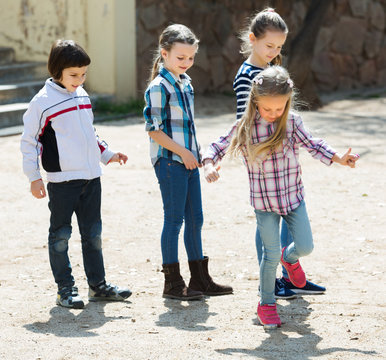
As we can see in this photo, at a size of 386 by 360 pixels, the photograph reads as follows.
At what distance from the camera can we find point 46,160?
3.78 meters

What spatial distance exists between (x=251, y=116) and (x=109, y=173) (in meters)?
3.68

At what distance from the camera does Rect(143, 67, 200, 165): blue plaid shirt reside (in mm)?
3848

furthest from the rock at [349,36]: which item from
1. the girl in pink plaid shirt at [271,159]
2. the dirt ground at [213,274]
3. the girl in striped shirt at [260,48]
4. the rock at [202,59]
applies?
the girl in pink plaid shirt at [271,159]

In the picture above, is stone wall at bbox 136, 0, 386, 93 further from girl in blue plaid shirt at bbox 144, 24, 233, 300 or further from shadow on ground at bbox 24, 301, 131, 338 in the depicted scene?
shadow on ground at bbox 24, 301, 131, 338

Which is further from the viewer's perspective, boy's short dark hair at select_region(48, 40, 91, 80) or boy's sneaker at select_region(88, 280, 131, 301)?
boy's sneaker at select_region(88, 280, 131, 301)

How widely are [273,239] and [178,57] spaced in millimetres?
1068

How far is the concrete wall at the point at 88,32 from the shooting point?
10.3 m

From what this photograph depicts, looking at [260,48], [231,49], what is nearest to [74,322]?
[260,48]

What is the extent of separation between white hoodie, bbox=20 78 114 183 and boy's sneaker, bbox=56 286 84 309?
1.96ft

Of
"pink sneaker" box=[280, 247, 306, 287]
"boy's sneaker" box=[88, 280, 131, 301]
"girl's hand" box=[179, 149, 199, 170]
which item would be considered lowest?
"boy's sneaker" box=[88, 280, 131, 301]

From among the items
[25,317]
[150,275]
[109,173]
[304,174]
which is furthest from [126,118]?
[25,317]

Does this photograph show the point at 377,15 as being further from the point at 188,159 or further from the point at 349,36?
the point at 188,159

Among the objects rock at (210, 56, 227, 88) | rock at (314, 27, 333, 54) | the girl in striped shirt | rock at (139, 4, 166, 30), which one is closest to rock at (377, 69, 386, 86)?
rock at (314, 27, 333, 54)

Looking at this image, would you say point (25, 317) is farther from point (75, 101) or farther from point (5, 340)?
point (75, 101)
